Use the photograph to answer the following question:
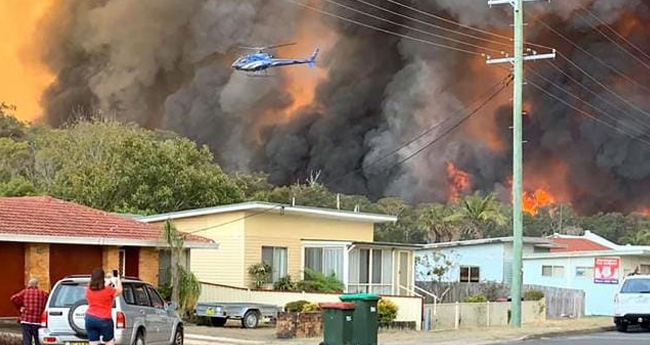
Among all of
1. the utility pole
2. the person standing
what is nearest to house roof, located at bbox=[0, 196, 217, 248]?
the person standing

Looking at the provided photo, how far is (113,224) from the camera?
3203 centimetres

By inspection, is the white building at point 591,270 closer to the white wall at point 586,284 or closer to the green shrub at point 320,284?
the white wall at point 586,284

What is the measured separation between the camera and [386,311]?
3116 centimetres

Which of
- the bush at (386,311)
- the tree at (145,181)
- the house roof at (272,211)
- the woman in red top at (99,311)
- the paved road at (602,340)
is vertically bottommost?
the paved road at (602,340)

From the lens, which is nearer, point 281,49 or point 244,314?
point 244,314

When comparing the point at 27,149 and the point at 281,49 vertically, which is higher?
the point at 281,49

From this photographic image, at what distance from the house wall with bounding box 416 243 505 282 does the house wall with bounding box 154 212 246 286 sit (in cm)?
1437

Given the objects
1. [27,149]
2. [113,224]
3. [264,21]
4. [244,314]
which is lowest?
[244,314]

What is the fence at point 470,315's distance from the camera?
107 feet

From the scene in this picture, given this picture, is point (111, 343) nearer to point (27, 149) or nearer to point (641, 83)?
point (27, 149)

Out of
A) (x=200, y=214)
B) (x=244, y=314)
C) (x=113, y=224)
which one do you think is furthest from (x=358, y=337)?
(x=200, y=214)

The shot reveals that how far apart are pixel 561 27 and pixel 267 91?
1275 inches

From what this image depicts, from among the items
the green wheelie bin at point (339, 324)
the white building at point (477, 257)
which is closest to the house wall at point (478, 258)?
the white building at point (477, 257)

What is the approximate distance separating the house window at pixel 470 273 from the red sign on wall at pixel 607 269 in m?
6.31
